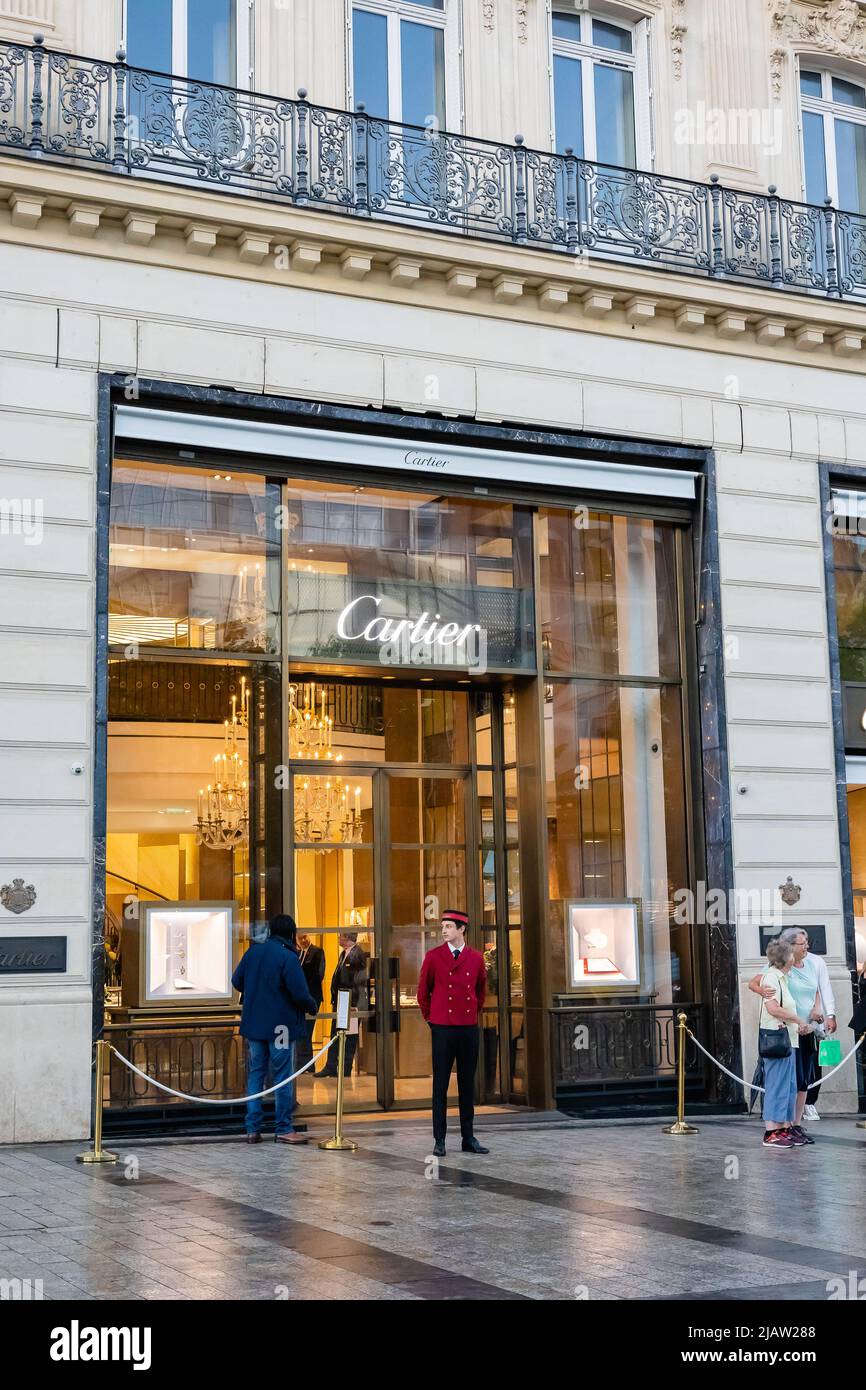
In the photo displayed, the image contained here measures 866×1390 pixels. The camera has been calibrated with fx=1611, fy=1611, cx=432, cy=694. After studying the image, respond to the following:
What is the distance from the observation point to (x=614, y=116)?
662 inches

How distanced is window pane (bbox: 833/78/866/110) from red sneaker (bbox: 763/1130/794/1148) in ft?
38.1

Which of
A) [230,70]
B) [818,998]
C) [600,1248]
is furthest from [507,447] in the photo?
[600,1248]

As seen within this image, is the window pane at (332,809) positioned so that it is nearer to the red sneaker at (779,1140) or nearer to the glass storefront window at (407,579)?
the glass storefront window at (407,579)

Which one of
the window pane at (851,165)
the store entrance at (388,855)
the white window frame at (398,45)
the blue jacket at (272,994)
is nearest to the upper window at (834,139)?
the window pane at (851,165)

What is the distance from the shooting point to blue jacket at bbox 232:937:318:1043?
12.8m

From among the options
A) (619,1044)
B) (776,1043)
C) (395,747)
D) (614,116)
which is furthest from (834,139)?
(776,1043)

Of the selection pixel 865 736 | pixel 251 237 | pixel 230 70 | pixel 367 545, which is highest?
pixel 230 70

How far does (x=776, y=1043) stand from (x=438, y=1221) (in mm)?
4449

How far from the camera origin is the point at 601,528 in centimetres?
1614

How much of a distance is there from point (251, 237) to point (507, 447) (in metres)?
3.11

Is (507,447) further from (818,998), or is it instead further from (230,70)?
(818,998)

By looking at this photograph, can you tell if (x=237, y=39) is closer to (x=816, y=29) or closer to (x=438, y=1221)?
(x=816, y=29)

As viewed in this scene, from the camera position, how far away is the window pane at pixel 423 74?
51.4 ft

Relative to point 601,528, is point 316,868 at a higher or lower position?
lower
